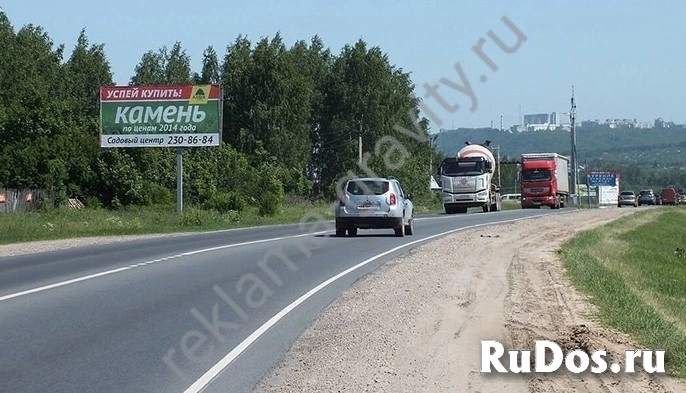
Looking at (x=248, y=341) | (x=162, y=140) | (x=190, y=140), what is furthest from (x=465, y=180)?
(x=248, y=341)

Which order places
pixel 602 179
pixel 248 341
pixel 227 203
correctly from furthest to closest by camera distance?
pixel 602 179, pixel 227 203, pixel 248 341

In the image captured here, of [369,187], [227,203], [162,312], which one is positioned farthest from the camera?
[227,203]

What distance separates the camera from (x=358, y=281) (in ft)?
61.0

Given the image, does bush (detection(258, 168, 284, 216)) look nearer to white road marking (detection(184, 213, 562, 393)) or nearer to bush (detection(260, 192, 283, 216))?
bush (detection(260, 192, 283, 216))

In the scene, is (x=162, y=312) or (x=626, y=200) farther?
(x=626, y=200)

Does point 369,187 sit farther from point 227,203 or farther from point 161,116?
point 227,203

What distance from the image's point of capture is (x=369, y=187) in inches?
1206

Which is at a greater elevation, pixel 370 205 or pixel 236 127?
pixel 236 127

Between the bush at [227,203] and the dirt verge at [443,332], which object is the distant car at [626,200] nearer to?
the bush at [227,203]

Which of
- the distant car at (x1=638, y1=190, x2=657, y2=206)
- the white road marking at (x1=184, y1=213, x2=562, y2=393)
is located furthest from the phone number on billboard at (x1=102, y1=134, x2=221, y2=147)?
the distant car at (x1=638, y1=190, x2=657, y2=206)

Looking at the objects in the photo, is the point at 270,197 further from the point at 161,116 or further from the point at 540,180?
the point at 540,180

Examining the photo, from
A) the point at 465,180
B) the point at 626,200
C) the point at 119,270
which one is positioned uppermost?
the point at 465,180

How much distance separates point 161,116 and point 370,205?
70.3ft

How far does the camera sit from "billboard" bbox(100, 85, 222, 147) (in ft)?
160
